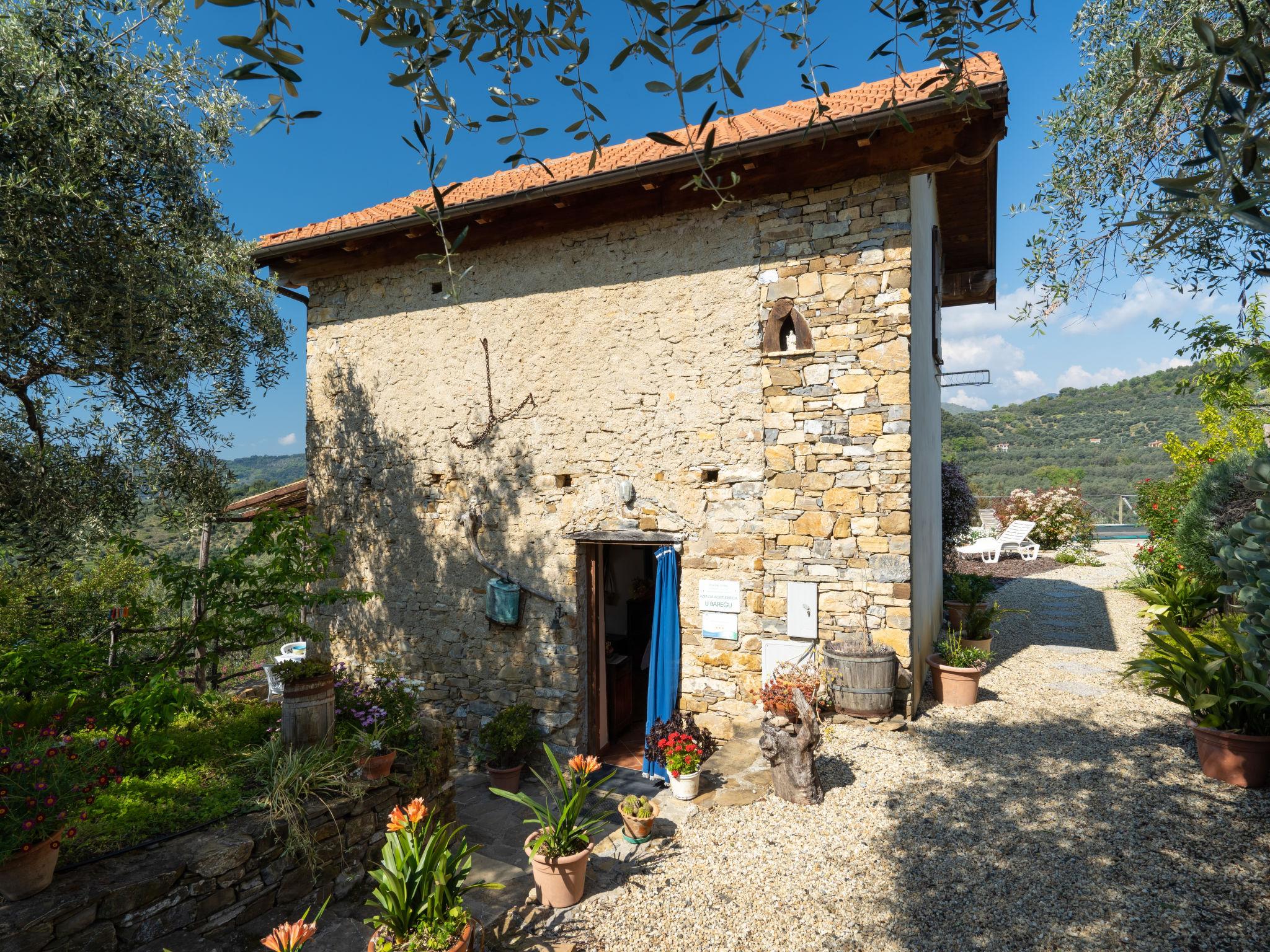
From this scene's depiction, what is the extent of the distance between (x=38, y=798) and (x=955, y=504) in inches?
445

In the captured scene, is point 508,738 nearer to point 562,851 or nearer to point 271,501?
point 562,851

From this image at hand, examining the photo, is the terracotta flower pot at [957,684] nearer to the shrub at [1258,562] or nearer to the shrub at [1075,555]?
the shrub at [1258,562]

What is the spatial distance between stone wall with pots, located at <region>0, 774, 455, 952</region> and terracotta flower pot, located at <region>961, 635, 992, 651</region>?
23.2ft

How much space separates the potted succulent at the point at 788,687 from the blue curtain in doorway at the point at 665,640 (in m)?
0.96

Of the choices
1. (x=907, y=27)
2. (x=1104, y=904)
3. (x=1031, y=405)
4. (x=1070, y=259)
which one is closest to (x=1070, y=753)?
(x=1104, y=904)

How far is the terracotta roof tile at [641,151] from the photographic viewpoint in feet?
17.7

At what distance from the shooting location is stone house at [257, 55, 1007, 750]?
564cm

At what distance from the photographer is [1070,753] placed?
16.8 ft

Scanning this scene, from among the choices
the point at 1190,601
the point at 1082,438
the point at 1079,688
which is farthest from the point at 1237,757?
the point at 1082,438

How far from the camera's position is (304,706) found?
4.70 meters

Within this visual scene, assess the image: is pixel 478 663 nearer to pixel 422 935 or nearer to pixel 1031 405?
pixel 422 935

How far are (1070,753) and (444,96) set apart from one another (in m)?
6.39

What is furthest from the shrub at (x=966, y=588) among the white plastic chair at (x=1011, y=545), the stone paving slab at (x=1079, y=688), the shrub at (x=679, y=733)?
the white plastic chair at (x=1011, y=545)

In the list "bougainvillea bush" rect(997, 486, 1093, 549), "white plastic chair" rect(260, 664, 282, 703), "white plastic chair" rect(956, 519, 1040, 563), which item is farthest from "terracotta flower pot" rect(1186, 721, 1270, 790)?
"bougainvillea bush" rect(997, 486, 1093, 549)
